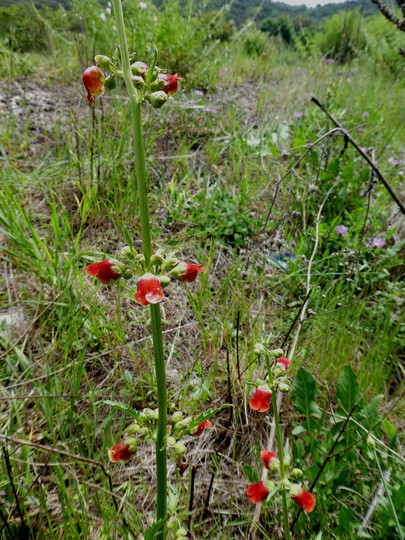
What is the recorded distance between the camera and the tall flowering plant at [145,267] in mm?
800

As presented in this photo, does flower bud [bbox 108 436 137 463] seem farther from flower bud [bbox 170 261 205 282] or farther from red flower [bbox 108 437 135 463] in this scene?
flower bud [bbox 170 261 205 282]

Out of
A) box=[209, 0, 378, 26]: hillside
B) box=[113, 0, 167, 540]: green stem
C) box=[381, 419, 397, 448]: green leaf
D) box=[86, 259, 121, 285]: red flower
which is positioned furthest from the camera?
box=[209, 0, 378, 26]: hillside

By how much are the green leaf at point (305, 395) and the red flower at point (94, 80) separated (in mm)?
1066

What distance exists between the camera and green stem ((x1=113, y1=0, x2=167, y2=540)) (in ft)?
2.57

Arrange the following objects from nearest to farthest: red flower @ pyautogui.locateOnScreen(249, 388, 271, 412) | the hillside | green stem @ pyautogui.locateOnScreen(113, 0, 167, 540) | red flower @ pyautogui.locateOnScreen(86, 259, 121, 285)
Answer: green stem @ pyautogui.locateOnScreen(113, 0, 167, 540), red flower @ pyautogui.locateOnScreen(86, 259, 121, 285), red flower @ pyautogui.locateOnScreen(249, 388, 271, 412), the hillside

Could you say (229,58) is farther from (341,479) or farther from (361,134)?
(341,479)

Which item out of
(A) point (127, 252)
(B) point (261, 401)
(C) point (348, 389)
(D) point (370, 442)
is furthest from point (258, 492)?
(A) point (127, 252)

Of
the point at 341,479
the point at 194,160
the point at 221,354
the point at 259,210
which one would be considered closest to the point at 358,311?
the point at 221,354

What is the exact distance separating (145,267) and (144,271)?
0.09 feet

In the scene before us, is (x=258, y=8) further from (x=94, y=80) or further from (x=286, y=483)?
(x=286, y=483)

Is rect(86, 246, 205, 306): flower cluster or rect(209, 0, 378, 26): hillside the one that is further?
rect(209, 0, 378, 26): hillside

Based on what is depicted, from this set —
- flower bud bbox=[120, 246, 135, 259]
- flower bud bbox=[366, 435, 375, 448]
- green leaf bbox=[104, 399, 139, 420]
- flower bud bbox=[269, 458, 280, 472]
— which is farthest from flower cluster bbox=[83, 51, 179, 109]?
flower bud bbox=[366, 435, 375, 448]

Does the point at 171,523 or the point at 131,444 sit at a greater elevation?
the point at 131,444

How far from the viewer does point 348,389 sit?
4.13ft
